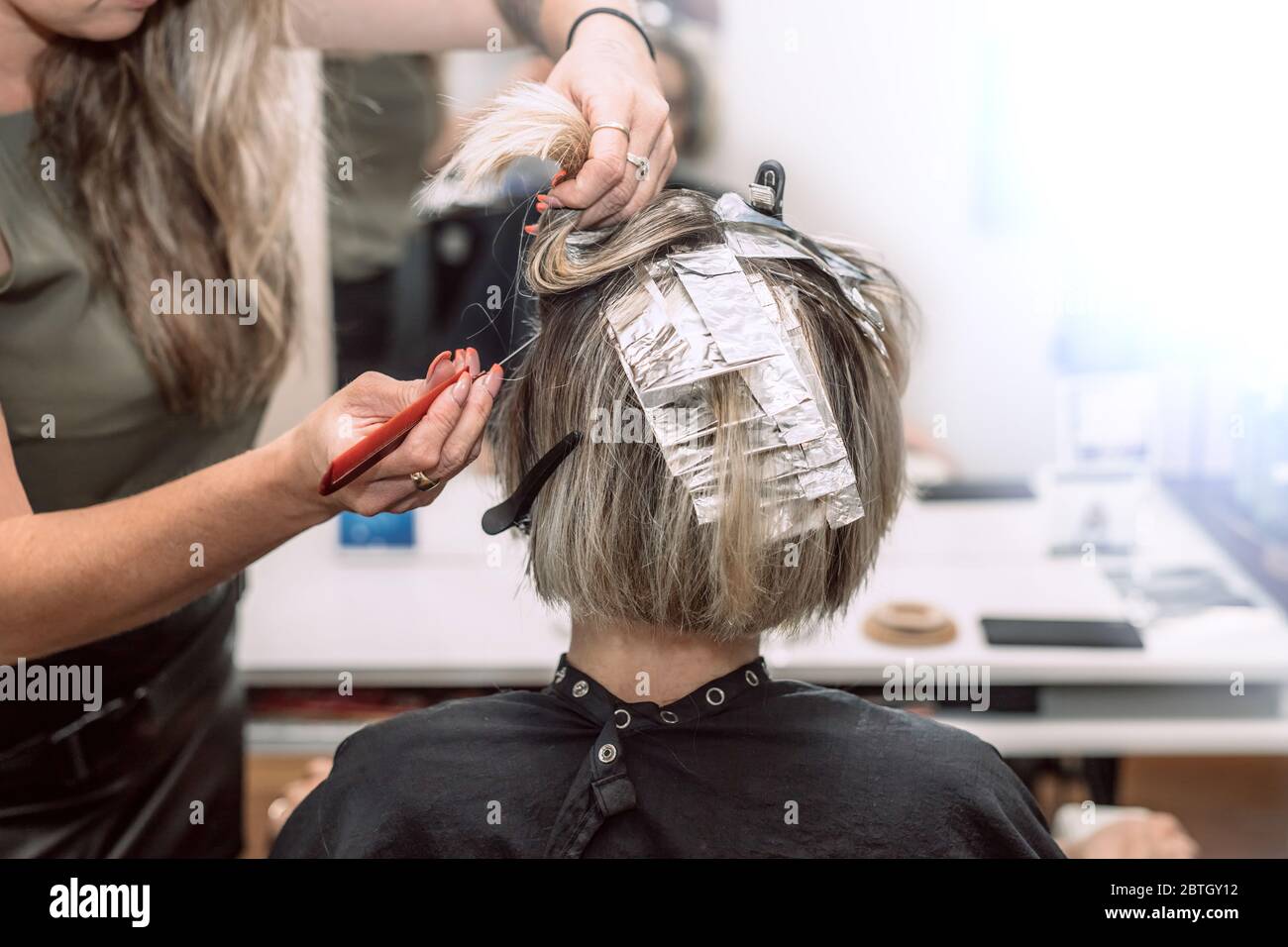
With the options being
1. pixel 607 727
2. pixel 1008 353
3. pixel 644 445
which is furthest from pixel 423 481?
pixel 1008 353

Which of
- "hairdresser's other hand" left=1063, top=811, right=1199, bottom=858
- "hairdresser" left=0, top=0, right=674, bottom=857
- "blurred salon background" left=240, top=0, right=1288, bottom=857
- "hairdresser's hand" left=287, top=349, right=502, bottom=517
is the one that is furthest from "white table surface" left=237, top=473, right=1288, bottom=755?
"hairdresser's hand" left=287, top=349, right=502, bottom=517

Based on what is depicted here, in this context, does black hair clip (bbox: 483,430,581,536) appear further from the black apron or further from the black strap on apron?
the black apron

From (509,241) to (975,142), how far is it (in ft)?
3.65

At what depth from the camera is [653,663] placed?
1070 millimetres

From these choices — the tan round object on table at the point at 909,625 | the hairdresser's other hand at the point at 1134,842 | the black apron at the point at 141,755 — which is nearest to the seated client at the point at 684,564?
the hairdresser's other hand at the point at 1134,842

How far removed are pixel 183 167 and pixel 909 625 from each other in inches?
46.9

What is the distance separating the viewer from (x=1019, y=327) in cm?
254

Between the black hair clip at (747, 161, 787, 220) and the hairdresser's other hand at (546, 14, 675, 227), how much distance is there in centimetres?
9

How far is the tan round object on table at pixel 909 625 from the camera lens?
1721mm

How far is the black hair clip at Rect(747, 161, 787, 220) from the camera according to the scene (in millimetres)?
1021
